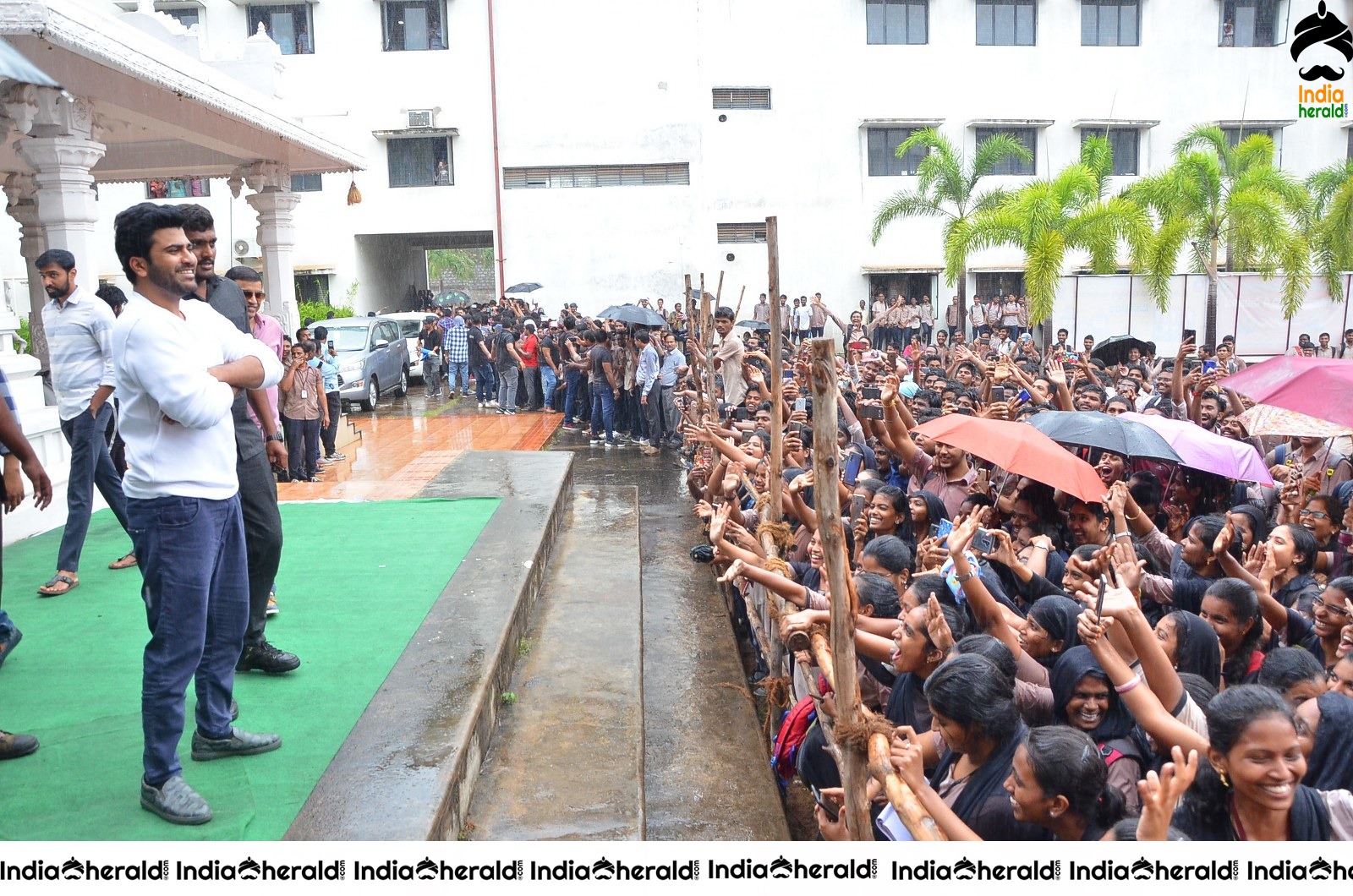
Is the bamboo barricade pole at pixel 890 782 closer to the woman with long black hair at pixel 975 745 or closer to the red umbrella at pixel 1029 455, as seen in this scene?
the woman with long black hair at pixel 975 745

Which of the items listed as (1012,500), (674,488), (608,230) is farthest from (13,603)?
(608,230)

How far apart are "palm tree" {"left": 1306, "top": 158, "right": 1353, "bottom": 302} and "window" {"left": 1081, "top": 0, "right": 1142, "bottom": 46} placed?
5.58m

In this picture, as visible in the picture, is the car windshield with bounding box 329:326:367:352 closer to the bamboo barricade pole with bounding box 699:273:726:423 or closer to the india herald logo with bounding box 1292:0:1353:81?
the bamboo barricade pole with bounding box 699:273:726:423

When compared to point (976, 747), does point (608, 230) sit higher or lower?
higher

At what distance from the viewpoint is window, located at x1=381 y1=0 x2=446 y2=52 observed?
22969mm

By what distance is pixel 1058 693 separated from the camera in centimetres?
322

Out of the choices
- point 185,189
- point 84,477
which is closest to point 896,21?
point 185,189

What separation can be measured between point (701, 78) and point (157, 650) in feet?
71.3

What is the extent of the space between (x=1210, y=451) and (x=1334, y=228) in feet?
53.2

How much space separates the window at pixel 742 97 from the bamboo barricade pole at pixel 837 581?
21.6 meters

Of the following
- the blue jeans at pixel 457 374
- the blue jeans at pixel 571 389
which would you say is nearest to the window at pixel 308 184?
the blue jeans at pixel 457 374

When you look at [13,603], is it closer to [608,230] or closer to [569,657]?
[569,657]

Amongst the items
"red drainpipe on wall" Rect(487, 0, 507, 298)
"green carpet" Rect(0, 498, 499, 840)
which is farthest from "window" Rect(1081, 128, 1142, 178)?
"green carpet" Rect(0, 498, 499, 840)

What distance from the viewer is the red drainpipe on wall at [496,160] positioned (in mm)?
22656
